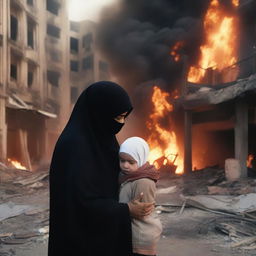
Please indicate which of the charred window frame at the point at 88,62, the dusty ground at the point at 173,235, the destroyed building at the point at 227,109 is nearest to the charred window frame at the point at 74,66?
the charred window frame at the point at 88,62

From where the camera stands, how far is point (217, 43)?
1984cm

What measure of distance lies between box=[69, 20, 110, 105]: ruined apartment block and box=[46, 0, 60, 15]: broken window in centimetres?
522

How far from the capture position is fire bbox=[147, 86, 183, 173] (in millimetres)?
18406

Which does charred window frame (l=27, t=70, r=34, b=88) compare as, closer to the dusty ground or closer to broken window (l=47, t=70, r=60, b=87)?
broken window (l=47, t=70, r=60, b=87)

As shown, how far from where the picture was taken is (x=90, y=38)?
3753cm

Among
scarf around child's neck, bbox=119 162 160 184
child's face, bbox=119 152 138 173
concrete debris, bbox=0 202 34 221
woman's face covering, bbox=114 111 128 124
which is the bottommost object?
concrete debris, bbox=0 202 34 221

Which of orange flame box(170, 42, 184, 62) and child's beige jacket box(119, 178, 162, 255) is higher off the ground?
orange flame box(170, 42, 184, 62)

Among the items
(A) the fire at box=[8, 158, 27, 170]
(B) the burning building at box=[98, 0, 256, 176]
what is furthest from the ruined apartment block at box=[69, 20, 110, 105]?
(A) the fire at box=[8, 158, 27, 170]

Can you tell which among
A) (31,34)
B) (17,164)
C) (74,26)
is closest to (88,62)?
(74,26)

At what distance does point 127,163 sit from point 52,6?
32760 millimetres

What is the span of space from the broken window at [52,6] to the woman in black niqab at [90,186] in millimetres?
32130

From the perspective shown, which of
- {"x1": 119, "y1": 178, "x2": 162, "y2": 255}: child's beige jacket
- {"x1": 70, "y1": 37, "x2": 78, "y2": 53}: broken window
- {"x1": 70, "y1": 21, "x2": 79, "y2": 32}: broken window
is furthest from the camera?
{"x1": 70, "y1": 37, "x2": 78, "y2": 53}: broken window

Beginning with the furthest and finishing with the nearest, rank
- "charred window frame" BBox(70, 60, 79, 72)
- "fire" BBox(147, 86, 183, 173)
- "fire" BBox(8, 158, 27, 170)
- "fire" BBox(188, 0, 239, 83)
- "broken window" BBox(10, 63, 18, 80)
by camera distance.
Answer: "charred window frame" BBox(70, 60, 79, 72) → "broken window" BBox(10, 63, 18, 80) → "fire" BBox(8, 158, 27, 170) → "fire" BBox(147, 86, 183, 173) → "fire" BBox(188, 0, 239, 83)

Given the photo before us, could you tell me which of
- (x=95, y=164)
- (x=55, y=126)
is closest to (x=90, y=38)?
(x=55, y=126)
